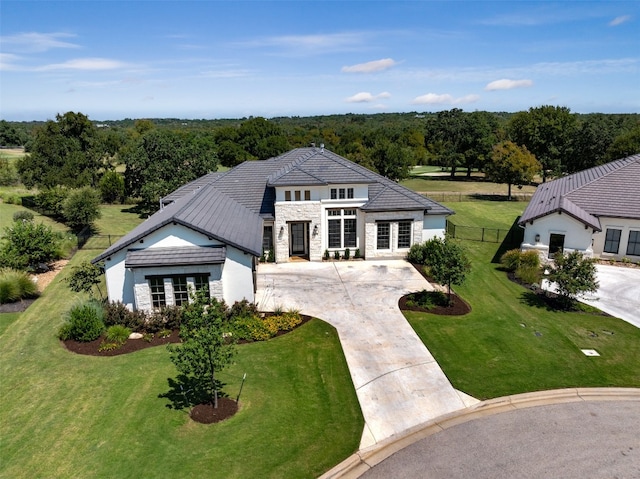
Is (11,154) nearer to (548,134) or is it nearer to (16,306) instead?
(16,306)

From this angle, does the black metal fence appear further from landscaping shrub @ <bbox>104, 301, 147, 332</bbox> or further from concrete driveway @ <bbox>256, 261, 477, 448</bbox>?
landscaping shrub @ <bbox>104, 301, 147, 332</bbox>

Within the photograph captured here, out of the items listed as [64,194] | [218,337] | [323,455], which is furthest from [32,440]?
[64,194]

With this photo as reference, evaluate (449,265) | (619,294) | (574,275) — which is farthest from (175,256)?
(619,294)

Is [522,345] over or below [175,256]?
below

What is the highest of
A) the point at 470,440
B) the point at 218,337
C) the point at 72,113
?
the point at 72,113

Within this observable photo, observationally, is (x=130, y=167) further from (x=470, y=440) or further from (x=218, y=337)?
(x=470, y=440)

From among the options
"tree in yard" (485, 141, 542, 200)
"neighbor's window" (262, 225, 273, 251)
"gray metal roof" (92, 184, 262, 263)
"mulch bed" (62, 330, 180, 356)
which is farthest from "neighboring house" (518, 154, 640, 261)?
"mulch bed" (62, 330, 180, 356)

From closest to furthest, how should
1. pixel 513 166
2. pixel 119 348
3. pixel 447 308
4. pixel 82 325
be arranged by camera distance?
1. pixel 119 348
2. pixel 82 325
3. pixel 447 308
4. pixel 513 166
